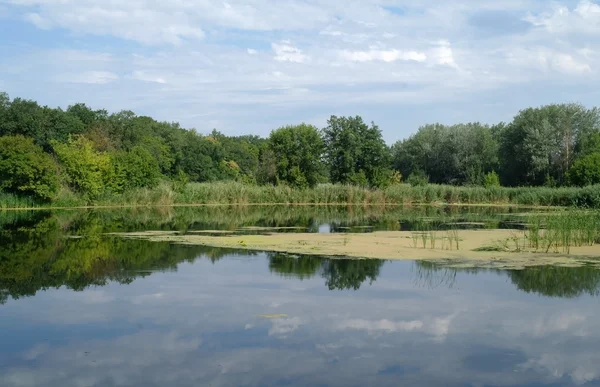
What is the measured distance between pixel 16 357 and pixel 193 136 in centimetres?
6280

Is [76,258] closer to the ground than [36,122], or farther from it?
closer to the ground

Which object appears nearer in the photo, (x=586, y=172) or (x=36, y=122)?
(x=586, y=172)

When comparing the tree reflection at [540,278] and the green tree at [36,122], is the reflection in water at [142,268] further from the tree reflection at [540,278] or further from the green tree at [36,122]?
the green tree at [36,122]

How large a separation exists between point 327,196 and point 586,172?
648 inches

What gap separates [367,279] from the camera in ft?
38.8

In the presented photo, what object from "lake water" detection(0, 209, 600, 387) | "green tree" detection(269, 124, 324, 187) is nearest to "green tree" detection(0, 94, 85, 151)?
"green tree" detection(269, 124, 324, 187)

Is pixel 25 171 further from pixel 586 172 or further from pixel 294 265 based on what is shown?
pixel 586 172

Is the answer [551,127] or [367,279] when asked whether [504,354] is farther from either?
[551,127]

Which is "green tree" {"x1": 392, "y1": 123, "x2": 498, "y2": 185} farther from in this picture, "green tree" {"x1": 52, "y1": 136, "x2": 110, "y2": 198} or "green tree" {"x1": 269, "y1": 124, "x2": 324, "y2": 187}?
"green tree" {"x1": 52, "y1": 136, "x2": 110, "y2": 198}

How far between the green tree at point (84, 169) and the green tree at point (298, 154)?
13485 millimetres

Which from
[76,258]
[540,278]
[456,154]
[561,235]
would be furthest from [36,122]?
[540,278]

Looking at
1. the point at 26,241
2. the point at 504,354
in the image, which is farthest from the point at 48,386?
the point at 26,241

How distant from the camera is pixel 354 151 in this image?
49.0 m

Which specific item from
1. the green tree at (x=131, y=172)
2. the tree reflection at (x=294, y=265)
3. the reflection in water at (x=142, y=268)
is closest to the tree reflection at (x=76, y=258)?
the reflection in water at (x=142, y=268)
